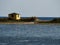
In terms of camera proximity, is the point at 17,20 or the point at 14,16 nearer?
the point at 17,20

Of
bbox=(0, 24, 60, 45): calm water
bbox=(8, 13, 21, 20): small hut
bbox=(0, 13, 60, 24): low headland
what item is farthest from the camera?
bbox=(8, 13, 21, 20): small hut

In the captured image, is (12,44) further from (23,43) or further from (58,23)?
(58,23)

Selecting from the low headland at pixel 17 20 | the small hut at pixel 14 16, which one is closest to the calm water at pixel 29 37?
the low headland at pixel 17 20

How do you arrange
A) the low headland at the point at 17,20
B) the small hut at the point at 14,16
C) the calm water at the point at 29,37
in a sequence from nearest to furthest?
the calm water at the point at 29,37 → the low headland at the point at 17,20 → the small hut at the point at 14,16

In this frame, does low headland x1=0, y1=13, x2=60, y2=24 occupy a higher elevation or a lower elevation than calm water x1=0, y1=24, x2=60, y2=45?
lower

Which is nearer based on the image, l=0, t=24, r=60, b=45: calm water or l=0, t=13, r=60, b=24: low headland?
l=0, t=24, r=60, b=45: calm water

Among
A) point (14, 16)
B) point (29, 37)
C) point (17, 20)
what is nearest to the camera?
point (29, 37)

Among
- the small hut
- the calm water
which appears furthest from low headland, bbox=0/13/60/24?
the calm water

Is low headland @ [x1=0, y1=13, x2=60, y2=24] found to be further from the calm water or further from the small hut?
the calm water

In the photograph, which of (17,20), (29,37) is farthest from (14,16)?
(29,37)

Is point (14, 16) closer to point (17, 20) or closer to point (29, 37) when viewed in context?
point (17, 20)

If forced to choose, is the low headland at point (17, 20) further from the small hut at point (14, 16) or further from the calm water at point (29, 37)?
the calm water at point (29, 37)

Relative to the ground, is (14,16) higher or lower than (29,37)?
lower

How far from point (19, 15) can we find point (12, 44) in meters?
34.7
